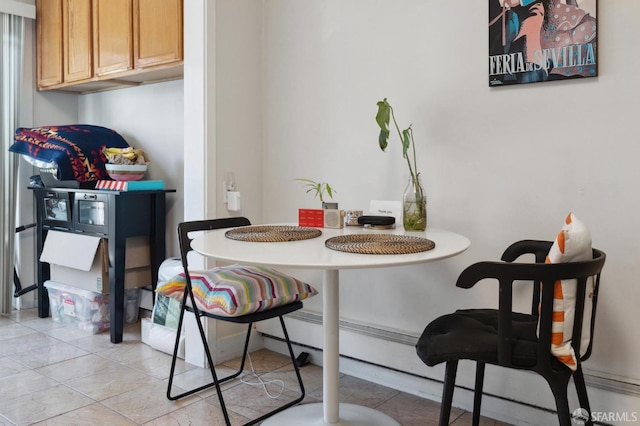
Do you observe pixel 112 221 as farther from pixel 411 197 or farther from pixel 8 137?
pixel 411 197

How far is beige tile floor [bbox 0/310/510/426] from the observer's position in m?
2.22

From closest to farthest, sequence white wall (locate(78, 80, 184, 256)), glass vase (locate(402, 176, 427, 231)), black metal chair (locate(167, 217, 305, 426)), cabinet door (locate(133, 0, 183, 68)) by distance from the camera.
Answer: black metal chair (locate(167, 217, 305, 426)) → glass vase (locate(402, 176, 427, 231)) → cabinet door (locate(133, 0, 183, 68)) → white wall (locate(78, 80, 184, 256))

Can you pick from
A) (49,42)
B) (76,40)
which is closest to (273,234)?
(76,40)

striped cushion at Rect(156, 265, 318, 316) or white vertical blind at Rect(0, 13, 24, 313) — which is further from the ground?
white vertical blind at Rect(0, 13, 24, 313)

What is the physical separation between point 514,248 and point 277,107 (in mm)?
1589

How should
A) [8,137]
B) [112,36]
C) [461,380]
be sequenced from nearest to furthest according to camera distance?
[461,380] → [112,36] → [8,137]

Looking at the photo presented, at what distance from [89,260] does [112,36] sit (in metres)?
1.45

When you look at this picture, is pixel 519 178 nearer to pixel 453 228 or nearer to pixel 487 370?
pixel 453 228

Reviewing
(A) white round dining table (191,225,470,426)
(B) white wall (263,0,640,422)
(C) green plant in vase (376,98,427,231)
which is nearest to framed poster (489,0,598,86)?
(B) white wall (263,0,640,422)

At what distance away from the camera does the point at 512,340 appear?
146 cm

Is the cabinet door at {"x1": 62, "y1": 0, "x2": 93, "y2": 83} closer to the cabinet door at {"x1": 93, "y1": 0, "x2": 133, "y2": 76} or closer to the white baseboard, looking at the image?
the cabinet door at {"x1": 93, "y1": 0, "x2": 133, "y2": 76}

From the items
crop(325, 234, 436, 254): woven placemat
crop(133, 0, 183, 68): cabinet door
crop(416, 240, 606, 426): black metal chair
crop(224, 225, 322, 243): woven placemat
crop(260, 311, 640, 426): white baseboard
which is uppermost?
crop(133, 0, 183, 68): cabinet door

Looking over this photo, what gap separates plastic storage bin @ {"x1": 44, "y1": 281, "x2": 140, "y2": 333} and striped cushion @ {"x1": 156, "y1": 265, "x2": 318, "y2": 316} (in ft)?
4.51

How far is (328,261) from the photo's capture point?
1.53m
